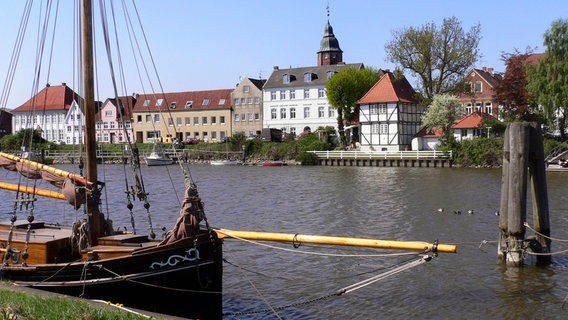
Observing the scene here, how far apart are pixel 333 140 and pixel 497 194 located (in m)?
53.5

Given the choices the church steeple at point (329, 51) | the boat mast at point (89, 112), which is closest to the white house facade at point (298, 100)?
the church steeple at point (329, 51)

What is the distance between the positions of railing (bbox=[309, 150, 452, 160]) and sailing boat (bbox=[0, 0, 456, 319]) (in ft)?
201

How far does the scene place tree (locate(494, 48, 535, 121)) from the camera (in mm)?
69812

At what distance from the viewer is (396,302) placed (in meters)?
Answer: 16.4

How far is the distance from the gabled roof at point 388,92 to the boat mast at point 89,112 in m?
70.6

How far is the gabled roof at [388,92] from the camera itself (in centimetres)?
8462

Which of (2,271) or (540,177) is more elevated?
(540,177)

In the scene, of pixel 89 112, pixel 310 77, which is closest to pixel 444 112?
pixel 310 77

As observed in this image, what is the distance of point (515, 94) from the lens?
70125 mm

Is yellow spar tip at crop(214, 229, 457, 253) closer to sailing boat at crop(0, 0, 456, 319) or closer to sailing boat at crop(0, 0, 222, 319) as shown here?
sailing boat at crop(0, 0, 456, 319)

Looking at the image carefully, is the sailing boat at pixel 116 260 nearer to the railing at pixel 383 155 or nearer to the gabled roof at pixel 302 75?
the railing at pixel 383 155

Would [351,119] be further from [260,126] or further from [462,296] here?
[462,296]

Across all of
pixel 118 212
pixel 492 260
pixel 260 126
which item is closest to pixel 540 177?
pixel 492 260

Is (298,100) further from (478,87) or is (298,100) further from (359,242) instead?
(359,242)
